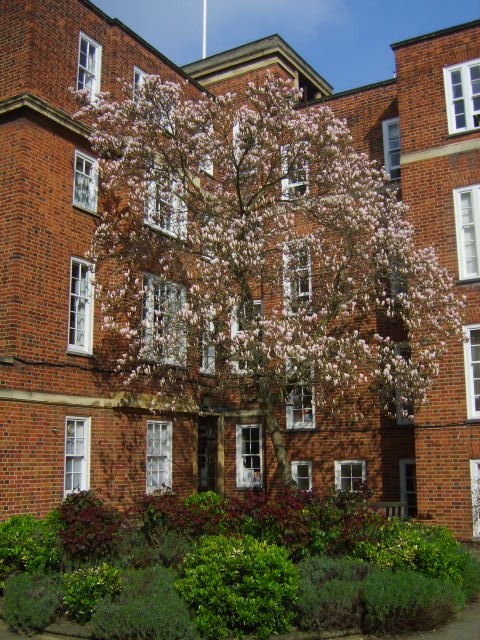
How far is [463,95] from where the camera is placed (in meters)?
16.2

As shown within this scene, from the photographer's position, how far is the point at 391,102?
18750 mm

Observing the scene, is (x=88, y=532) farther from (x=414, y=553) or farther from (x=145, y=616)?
(x=414, y=553)

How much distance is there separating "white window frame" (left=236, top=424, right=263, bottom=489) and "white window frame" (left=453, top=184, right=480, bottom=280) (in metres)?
7.37

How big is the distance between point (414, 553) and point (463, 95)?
1140 centimetres

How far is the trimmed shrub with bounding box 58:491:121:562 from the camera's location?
376 inches

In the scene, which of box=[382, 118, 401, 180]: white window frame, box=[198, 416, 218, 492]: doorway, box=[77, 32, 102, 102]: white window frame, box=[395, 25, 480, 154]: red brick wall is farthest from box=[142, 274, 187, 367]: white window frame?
box=[395, 25, 480, 154]: red brick wall

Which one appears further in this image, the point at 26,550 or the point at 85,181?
the point at 85,181

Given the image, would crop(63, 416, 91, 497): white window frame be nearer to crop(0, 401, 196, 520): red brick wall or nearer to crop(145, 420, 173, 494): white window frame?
crop(0, 401, 196, 520): red brick wall

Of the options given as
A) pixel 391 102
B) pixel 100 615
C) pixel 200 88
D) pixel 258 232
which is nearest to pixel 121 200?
pixel 258 232

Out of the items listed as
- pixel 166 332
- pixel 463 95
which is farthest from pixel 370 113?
pixel 166 332

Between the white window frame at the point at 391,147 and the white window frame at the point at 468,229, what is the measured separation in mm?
2766

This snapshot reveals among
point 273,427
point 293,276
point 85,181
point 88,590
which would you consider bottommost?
point 88,590

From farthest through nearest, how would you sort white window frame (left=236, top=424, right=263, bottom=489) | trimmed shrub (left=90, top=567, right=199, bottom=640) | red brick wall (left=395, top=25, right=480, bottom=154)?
white window frame (left=236, top=424, right=263, bottom=489)
red brick wall (left=395, top=25, right=480, bottom=154)
trimmed shrub (left=90, top=567, right=199, bottom=640)

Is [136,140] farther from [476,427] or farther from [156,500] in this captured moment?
[476,427]
